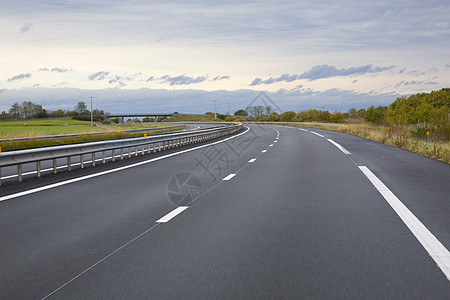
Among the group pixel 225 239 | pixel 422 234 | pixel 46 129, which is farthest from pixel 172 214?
pixel 46 129

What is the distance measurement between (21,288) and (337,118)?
12884 cm

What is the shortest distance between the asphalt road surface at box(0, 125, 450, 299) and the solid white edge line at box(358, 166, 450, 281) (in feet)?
0.07

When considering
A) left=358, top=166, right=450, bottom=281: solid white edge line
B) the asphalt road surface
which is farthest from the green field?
left=358, top=166, right=450, bottom=281: solid white edge line

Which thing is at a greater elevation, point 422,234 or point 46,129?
point 422,234

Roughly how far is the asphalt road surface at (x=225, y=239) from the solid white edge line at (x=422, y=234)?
0.07ft

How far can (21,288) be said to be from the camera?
4375 mm

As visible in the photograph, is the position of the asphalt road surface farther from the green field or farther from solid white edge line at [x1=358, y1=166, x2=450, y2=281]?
the green field

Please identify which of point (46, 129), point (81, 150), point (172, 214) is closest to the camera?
point (172, 214)

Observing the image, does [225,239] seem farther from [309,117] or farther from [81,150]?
[309,117]

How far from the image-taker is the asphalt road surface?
4418 millimetres

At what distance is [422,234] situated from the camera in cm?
646

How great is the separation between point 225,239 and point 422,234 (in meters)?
2.64

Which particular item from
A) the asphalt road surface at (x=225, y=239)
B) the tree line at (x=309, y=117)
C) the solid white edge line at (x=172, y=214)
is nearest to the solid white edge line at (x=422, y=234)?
the asphalt road surface at (x=225, y=239)

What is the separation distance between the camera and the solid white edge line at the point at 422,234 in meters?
5.18
